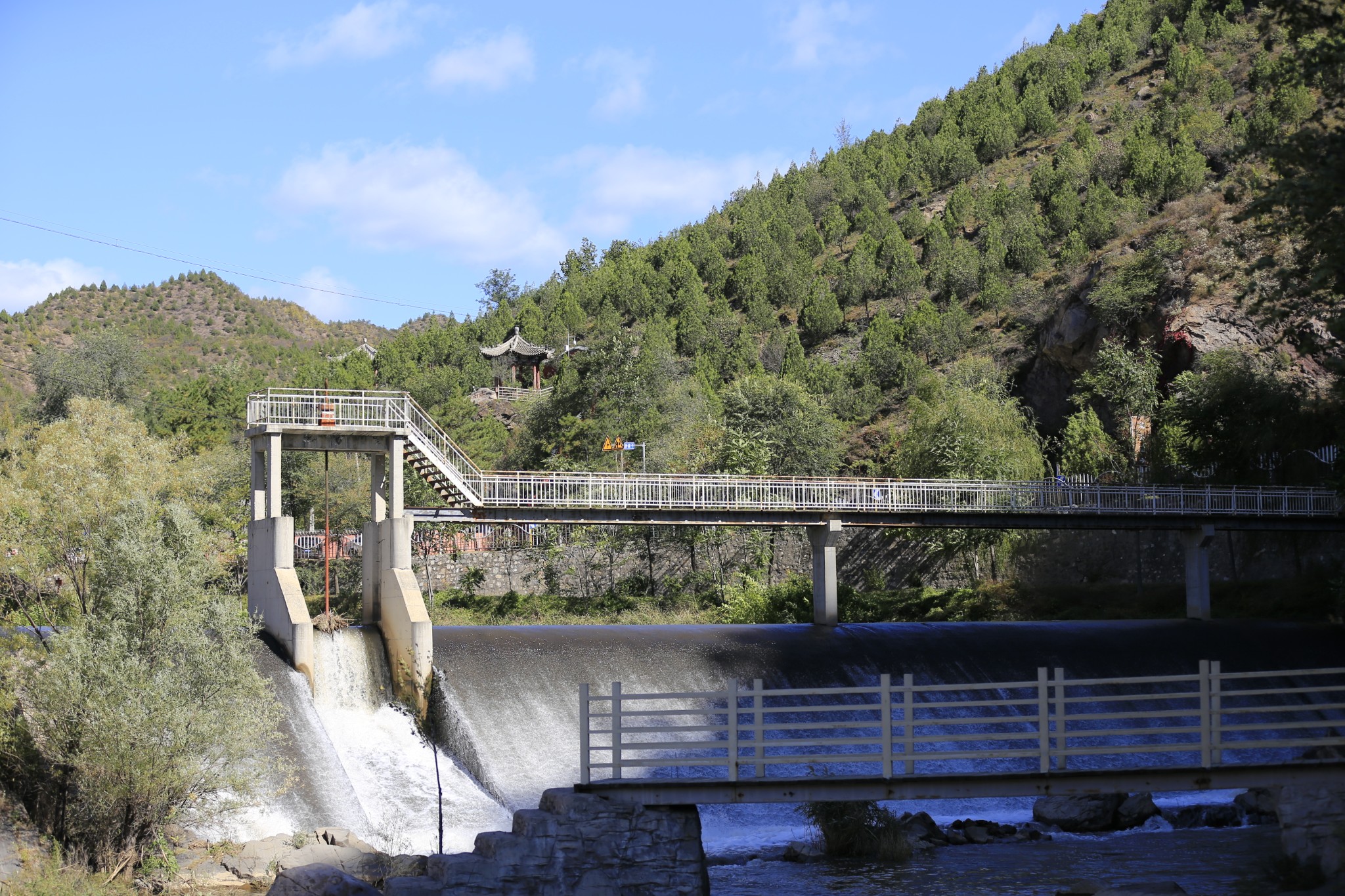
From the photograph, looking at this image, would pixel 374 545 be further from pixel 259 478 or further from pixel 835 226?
pixel 835 226

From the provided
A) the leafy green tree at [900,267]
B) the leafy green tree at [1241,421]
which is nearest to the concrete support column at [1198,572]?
the leafy green tree at [1241,421]

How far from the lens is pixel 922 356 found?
8662cm

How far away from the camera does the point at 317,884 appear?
20141mm

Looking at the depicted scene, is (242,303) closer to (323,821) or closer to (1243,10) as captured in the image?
(1243,10)

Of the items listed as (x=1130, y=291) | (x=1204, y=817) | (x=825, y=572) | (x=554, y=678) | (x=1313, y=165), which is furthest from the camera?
(x=1130, y=291)

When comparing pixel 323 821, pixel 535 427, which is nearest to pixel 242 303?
pixel 535 427

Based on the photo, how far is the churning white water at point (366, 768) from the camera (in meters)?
25.7

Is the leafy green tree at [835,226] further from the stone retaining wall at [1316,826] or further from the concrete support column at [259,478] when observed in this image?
the stone retaining wall at [1316,826]

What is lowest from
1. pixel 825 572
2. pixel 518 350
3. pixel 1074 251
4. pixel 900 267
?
pixel 825 572

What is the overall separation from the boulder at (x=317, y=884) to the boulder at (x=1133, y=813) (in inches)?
648

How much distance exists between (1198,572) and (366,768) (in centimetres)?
2968

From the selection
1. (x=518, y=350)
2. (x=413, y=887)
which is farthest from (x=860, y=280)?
(x=413, y=887)

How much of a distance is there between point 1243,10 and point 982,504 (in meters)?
83.4

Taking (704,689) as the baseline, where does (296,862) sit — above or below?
below
